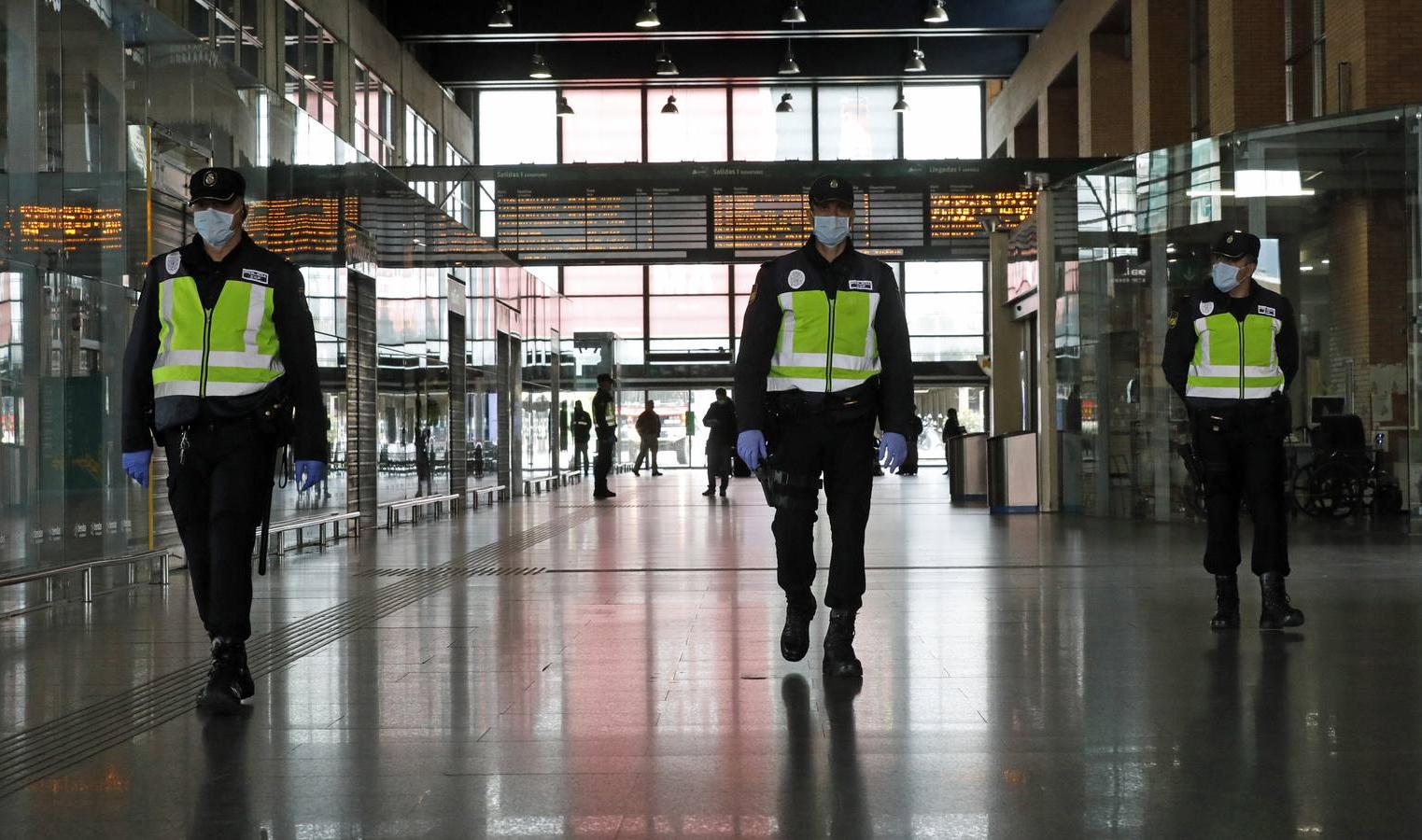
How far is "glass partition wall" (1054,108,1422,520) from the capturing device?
12977 millimetres

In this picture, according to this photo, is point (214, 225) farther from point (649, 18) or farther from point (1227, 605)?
point (649, 18)

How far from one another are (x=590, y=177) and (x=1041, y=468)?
23.0 ft

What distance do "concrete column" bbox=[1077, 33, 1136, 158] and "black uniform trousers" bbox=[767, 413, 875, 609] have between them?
63.4 feet

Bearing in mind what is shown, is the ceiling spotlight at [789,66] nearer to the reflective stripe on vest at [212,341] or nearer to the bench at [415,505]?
the bench at [415,505]

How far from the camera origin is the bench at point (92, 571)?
7172mm

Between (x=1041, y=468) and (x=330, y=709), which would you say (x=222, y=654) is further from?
(x=1041, y=468)

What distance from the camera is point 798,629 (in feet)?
17.1

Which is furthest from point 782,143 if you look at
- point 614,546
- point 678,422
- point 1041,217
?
point 614,546

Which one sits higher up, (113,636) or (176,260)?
(176,260)

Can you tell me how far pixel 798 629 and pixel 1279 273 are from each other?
9.91 metres

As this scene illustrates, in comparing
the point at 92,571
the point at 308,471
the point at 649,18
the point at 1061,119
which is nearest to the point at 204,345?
the point at 308,471

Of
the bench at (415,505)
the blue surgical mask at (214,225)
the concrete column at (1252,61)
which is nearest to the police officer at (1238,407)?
the blue surgical mask at (214,225)

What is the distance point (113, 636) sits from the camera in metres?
6.43

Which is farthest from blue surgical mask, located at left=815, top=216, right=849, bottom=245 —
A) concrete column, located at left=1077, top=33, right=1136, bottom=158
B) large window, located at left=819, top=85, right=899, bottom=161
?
large window, located at left=819, top=85, right=899, bottom=161
